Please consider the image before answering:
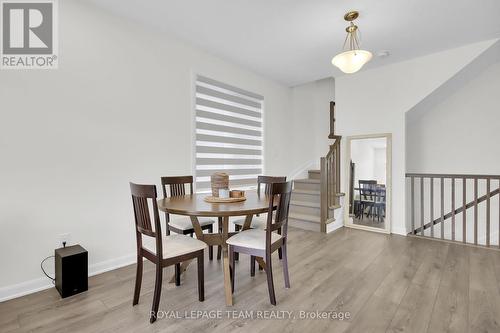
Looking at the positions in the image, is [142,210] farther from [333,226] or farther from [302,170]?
[302,170]

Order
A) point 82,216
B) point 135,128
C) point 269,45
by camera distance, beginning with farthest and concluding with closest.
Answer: point 269,45
point 135,128
point 82,216

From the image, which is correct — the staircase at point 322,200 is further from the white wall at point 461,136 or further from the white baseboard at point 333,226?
the white wall at point 461,136

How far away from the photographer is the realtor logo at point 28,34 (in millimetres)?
2098

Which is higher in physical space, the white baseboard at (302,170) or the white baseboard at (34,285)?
the white baseboard at (302,170)

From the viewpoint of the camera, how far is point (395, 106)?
3.90 m

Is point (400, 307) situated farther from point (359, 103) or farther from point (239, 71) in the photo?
point (239, 71)

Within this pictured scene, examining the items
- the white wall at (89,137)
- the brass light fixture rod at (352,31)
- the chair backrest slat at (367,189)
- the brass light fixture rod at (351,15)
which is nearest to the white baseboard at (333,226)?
the chair backrest slat at (367,189)

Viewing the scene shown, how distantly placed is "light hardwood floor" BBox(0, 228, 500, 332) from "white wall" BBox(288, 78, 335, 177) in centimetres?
277

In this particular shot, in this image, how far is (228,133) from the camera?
388 centimetres

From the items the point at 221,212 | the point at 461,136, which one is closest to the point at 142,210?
the point at 221,212

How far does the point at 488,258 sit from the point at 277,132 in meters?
3.39

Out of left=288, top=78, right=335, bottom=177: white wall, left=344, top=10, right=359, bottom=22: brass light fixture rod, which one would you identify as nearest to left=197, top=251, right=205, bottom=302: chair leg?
left=344, top=10, right=359, bottom=22: brass light fixture rod

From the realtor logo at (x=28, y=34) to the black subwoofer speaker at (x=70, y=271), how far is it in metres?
1.62

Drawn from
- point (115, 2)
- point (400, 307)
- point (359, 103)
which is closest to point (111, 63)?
point (115, 2)
